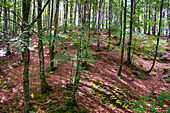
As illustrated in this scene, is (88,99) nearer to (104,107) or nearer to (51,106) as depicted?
(104,107)

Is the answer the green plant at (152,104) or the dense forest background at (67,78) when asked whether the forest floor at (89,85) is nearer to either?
the dense forest background at (67,78)

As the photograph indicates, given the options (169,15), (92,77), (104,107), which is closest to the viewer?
(104,107)

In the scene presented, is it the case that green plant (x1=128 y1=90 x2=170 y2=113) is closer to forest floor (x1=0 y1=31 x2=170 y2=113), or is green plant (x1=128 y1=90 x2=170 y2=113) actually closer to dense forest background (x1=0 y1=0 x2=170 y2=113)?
dense forest background (x1=0 y1=0 x2=170 y2=113)

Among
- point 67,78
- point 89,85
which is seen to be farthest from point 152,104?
point 67,78

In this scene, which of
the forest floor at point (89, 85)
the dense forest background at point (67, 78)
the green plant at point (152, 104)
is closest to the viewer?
the dense forest background at point (67, 78)

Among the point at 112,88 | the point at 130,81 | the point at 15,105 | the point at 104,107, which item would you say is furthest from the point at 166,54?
the point at 15,105

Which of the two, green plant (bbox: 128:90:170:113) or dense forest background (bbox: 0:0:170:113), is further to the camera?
green plant (bbox: 128:90:170:113)

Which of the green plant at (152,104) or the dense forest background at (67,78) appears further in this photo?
the green plant at (152,104)

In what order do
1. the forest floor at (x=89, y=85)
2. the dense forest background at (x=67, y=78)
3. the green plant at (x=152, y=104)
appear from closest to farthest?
the dense forest background at (x=67, y=78), the forest floor at (x=89, y=85), the green plant at (x=152, y=104)

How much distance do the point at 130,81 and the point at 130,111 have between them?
3.74 m

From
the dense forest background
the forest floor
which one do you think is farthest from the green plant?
the forest floor

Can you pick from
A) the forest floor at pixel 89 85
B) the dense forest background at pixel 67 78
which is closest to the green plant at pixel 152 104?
the dense forest background at pixel 67 78

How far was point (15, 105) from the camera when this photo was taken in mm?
5273

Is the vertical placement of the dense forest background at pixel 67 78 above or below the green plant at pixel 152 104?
above
